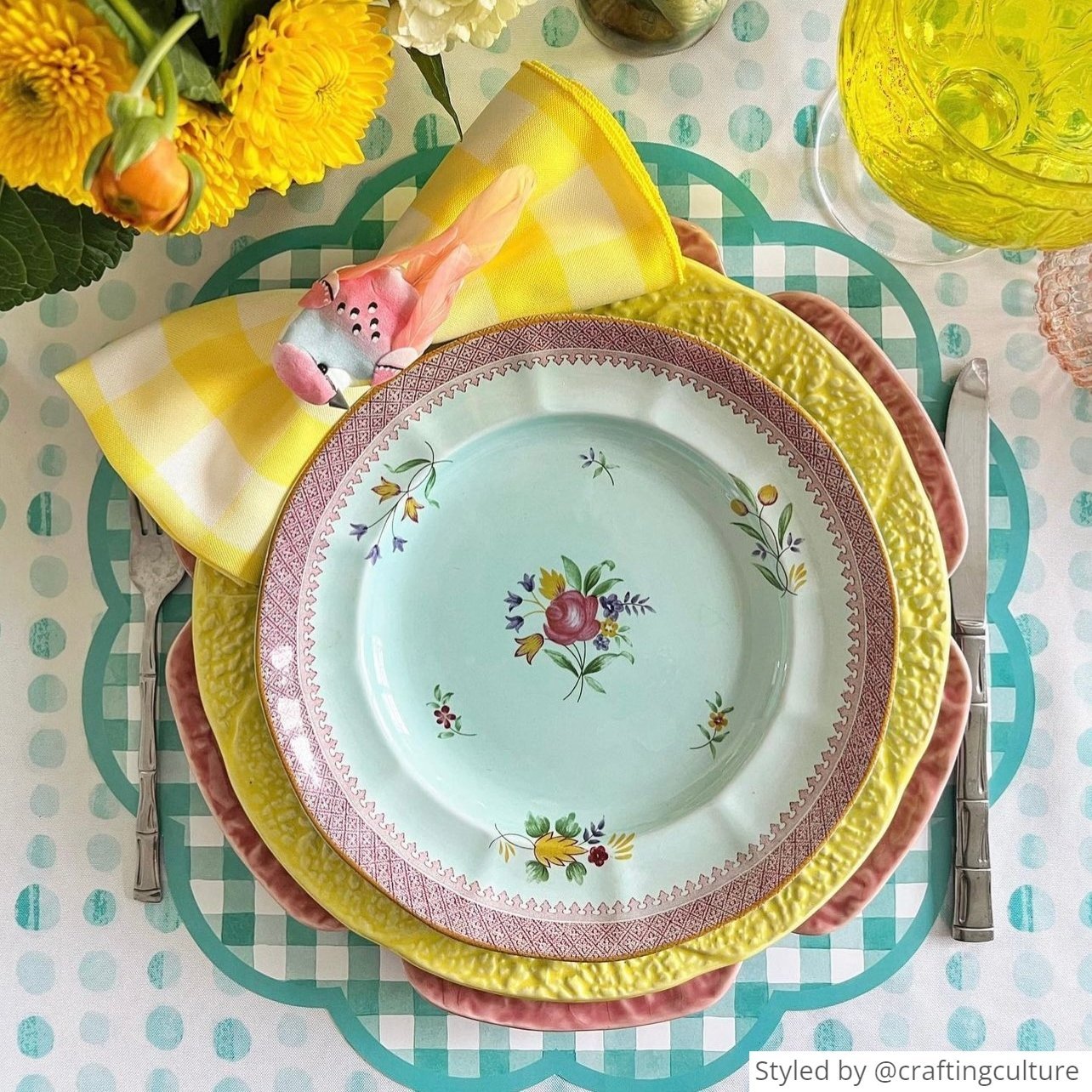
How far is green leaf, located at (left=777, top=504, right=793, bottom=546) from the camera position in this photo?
62 centimetres

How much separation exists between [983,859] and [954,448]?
0.27 m

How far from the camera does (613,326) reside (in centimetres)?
59

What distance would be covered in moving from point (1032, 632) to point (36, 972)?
2.40 ft

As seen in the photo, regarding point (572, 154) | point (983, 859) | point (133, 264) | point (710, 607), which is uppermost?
point (572, 154)

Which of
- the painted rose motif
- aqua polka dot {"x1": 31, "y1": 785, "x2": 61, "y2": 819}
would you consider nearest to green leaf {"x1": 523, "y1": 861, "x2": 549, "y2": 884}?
the painted rose motif

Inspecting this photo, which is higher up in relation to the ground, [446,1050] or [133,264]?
[133,264]

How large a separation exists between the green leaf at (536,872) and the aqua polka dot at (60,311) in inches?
18.7

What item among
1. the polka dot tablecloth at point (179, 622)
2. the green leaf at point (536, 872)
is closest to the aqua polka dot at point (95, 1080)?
the polka dot tablecloth at point (179, 622)

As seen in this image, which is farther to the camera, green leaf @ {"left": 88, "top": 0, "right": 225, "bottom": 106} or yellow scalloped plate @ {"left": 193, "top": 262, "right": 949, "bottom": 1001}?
yellow scalloped plate @ {"left": 193, "top": 262, "right": 949, "bottom": 1001}

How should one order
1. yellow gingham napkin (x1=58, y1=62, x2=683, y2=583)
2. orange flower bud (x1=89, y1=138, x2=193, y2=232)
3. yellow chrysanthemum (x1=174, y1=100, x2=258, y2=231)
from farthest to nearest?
yellow gingham napkin (x1=58, y1=62, x2=683, y2=583), yellow chrysanthemum (x1=174, y1=100, x2=258, y2=231), orange flower bud (x1=89, y1=138, x2=193, y2=232)

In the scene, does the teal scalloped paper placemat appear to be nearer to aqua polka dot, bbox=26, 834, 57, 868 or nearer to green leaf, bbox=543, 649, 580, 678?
aqua polka dot, bbox=26, 834, 57, 868

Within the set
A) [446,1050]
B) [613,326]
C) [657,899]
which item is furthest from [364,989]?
[613,326]

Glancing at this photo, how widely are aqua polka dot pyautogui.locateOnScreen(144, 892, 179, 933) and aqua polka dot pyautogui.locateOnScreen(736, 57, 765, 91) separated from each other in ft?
2.24

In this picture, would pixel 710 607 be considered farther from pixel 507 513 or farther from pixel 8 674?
pixel 8 674
